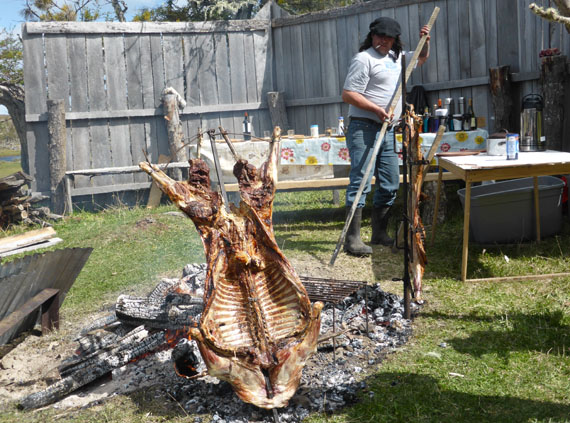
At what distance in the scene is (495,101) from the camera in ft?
25.9

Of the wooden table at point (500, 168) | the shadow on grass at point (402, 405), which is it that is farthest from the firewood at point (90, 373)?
the wooden table at point (500, 168)

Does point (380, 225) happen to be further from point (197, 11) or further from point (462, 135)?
point (197, 11)

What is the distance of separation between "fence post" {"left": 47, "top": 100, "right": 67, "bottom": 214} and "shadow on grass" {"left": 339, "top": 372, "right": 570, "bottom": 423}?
7.38 metres

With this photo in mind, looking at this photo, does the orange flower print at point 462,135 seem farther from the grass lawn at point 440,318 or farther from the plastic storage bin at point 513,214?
the plastic storage bin at point 513,214

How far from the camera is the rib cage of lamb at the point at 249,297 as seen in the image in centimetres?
276

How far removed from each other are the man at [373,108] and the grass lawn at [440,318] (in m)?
0.54

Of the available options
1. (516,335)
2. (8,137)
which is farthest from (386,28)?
(8,137)

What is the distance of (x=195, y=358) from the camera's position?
3.28 m

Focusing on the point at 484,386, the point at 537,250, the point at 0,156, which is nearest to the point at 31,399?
the point at 484,386

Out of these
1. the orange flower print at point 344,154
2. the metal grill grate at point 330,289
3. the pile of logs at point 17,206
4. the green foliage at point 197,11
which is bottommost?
the metal grill grate at point 330,289

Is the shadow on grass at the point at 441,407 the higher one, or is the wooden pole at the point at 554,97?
the wooden pole at the point at 554,97

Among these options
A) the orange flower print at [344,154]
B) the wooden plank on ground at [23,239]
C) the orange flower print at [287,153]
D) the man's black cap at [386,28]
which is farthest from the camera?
the orange flower print at [287,153]

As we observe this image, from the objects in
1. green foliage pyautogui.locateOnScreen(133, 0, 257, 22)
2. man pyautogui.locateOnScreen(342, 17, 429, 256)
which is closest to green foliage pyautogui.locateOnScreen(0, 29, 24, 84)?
green foliage pyautogui.locateOnScreen(133, 0, 257, 22)

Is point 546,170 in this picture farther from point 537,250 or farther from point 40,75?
point 40,75
